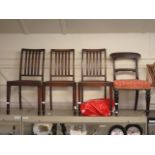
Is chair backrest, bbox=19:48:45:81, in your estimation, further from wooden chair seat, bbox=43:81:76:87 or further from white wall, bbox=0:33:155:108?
wooden chair seat, bbox=43:81:76:87

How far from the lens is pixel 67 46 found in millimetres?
4383

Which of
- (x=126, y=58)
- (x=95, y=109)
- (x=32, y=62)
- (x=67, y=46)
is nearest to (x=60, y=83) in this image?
(x=95, y=109)

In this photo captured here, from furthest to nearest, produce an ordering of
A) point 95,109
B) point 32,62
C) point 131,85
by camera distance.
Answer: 1. point 32,62
2. point 95,109
3. point 131,85

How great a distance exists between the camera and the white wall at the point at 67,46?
14.1ft

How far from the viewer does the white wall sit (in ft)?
14.1

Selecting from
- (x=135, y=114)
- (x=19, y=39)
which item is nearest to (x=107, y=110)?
(x=135, y=114)

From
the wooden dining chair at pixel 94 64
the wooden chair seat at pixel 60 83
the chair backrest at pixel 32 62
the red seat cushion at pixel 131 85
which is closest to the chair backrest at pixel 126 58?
the wooden dining chair at pixel 94 64

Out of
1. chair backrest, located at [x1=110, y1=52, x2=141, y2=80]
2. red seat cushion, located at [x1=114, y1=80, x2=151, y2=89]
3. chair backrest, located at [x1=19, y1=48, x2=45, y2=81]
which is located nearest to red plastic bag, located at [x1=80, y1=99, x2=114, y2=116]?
red seat cushion, located at [x1=114, y1=80, x2=151, y2=89]

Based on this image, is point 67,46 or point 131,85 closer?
point 131,85

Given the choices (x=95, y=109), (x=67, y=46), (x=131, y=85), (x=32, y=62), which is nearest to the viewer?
(x=131, y=85)

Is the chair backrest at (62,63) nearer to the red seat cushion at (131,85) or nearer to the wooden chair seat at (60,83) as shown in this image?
the wooden chair seat at (60,83)

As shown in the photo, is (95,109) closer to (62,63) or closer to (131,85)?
(131,85)

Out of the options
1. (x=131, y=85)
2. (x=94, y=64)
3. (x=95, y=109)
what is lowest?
(x=95, y=109)
